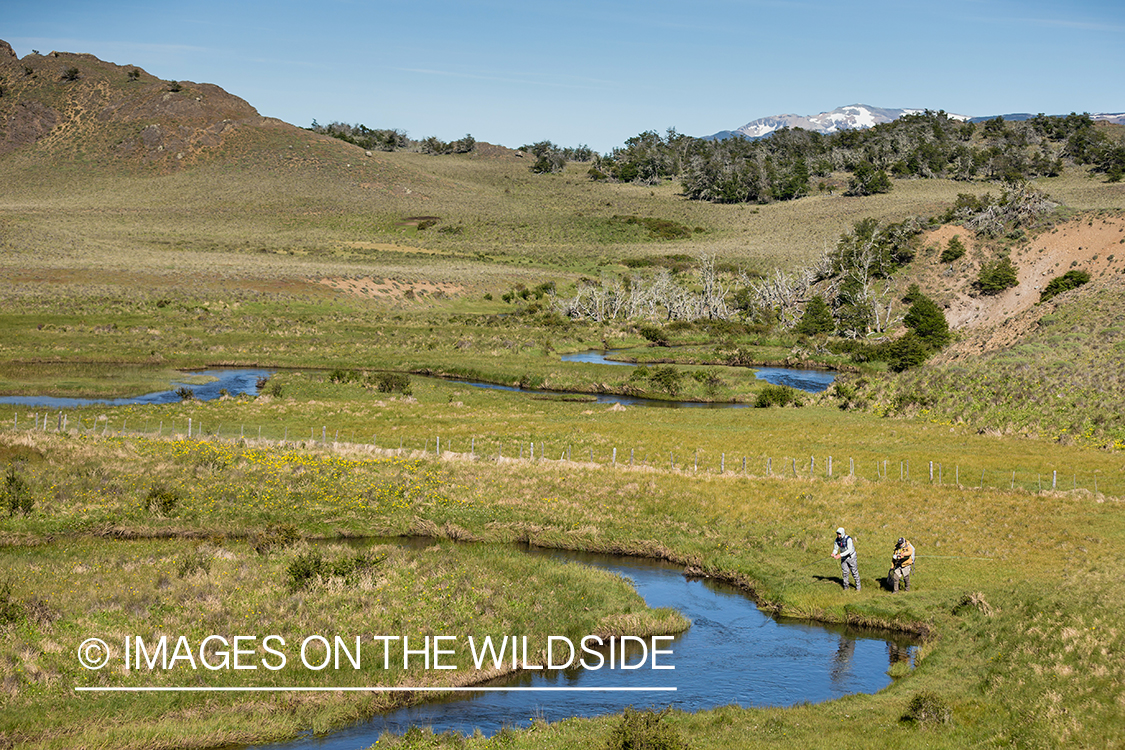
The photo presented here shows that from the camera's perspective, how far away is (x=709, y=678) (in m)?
24.3

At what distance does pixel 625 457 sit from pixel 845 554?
59.8 feet

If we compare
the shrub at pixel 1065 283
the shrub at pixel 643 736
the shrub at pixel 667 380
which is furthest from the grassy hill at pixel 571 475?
the shrub at pixel 1065 283

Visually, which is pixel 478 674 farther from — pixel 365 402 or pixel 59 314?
pixel 59 314

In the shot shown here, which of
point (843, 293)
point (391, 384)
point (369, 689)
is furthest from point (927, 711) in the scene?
→ point (843, 293)

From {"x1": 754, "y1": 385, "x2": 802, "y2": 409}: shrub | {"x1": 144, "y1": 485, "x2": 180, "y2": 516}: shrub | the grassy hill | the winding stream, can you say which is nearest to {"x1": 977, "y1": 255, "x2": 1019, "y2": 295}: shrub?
the grassy hill

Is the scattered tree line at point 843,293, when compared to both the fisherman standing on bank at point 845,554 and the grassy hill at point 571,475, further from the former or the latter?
the fisherman standing on bank at point 845,554

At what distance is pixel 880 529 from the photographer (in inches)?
1375

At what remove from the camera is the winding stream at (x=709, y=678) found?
21.7 meters

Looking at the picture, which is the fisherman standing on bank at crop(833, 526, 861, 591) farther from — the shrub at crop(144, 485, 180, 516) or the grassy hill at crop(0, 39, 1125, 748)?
the shrub at crop(144, 485, 180, 516)

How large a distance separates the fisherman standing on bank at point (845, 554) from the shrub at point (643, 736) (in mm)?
11674

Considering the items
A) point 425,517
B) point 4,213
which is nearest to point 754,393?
point 425,517

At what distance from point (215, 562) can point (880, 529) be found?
2263 cm

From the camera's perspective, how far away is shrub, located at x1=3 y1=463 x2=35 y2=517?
33375 millimetres

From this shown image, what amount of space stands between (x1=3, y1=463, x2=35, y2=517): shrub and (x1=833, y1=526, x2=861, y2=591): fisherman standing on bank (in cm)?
2707
